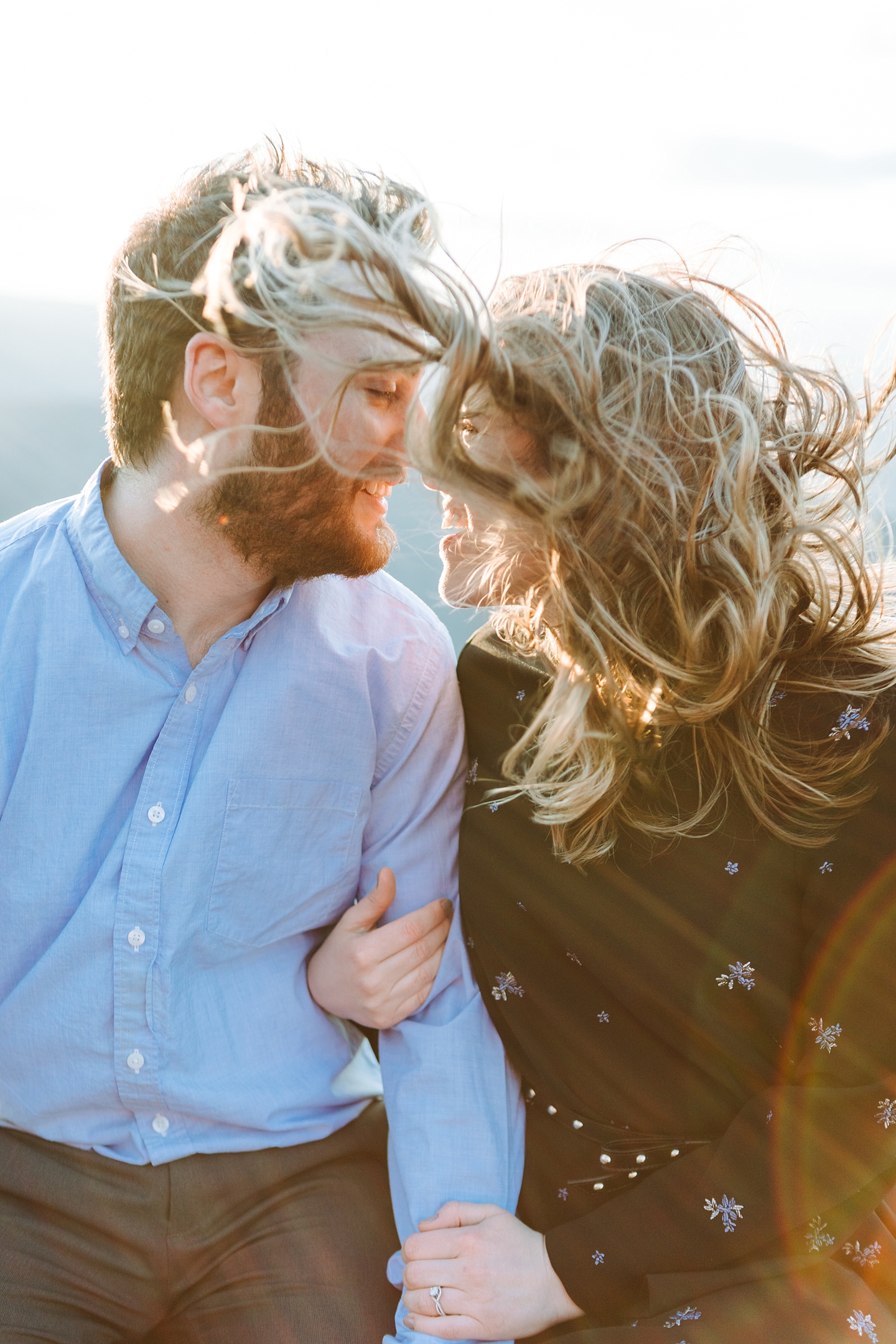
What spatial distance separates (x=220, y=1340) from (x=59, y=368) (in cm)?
212

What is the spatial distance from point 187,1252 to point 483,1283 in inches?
15.5

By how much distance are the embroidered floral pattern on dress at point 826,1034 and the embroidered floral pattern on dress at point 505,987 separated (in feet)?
1.17

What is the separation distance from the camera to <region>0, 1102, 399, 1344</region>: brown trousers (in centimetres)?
111

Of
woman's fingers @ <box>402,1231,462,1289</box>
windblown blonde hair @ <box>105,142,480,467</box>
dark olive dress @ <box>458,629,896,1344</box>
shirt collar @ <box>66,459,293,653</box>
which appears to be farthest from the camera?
shirt collar @ <box>66,459,293,653</box>

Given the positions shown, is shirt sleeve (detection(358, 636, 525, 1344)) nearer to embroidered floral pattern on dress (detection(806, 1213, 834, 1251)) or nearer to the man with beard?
the man with beard

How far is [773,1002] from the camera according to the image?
0.97 m

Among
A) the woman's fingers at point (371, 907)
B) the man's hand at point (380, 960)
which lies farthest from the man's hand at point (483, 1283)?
the woman's fingers at point (371, 907)

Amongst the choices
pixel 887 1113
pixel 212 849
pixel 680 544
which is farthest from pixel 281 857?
pixel 887 1113

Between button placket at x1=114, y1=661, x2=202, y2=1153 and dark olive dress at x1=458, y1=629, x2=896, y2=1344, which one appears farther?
button placket at x1=114, y1=661, x2=202, y2=1153

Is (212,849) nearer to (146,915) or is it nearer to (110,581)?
(146,915)

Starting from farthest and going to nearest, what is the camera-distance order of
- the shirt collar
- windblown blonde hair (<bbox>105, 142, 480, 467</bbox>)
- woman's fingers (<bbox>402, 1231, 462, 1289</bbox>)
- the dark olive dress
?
the shirt collar, woman's fingers (<bbox>402, 1231, 462, 1289</bbox>), the dark olive dress, windblown blonde hair (<bbox>105, 142, 480, 467</bbox>)

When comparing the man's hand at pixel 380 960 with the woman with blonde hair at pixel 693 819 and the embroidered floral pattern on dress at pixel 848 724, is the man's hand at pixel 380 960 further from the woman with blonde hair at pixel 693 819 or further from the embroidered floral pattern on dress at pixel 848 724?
the embroidered floral pattern on dress at pixel 848 724

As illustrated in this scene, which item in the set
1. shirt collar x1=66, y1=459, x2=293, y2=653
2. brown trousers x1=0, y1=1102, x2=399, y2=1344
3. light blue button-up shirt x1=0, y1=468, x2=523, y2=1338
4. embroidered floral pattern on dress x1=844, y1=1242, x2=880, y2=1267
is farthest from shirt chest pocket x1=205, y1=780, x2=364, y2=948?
embroidered floral pattern on dress x1=844, y1=1242, x2=880, y2=1267

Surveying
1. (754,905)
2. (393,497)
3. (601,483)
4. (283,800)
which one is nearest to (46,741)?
(283,800)
